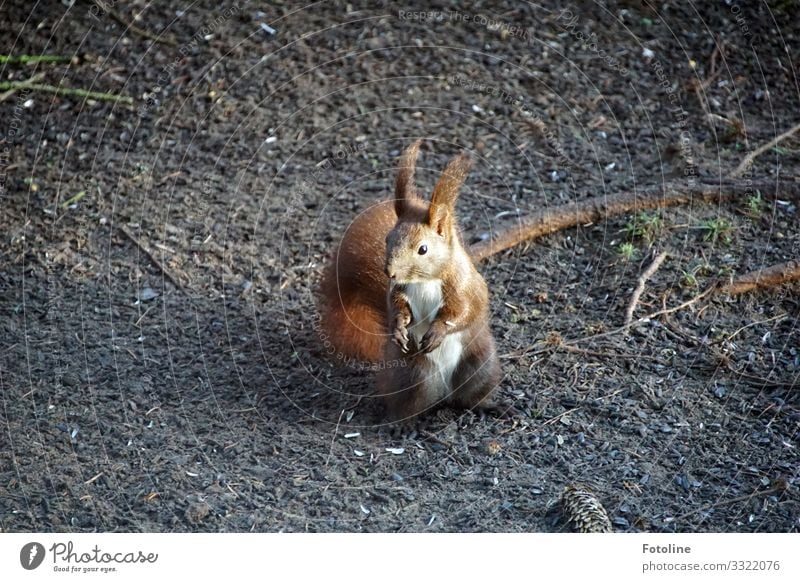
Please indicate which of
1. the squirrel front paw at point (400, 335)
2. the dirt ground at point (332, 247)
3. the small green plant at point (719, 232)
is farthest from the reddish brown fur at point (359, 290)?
the small green plant at point (719, 232)

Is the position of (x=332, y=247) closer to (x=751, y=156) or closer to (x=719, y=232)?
(x=719, y=232)

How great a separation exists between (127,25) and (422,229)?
111 inches

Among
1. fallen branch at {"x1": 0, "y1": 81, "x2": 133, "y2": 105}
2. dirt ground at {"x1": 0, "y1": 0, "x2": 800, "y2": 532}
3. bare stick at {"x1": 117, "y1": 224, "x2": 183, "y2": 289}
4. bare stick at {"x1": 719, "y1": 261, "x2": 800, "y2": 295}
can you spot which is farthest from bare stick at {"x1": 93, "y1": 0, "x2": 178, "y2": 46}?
bare stick at {"x1": 719, "y1": 261, "x2": 800, "y2": 295}

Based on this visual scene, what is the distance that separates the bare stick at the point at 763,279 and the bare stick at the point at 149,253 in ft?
6.59

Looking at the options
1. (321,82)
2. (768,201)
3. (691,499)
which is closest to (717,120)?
(768,201)

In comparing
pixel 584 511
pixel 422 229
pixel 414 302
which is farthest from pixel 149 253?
pixel 584 511

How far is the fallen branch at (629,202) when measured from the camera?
4008 mm

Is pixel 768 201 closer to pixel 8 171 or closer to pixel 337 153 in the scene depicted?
pixel 337 153

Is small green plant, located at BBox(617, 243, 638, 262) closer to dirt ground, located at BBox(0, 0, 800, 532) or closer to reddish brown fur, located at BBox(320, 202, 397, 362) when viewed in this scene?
dirt ground, located at BBox(0, 0, 800, 532)

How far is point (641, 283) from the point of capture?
3711 millimetres

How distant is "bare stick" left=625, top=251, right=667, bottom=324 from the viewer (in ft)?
11.8
